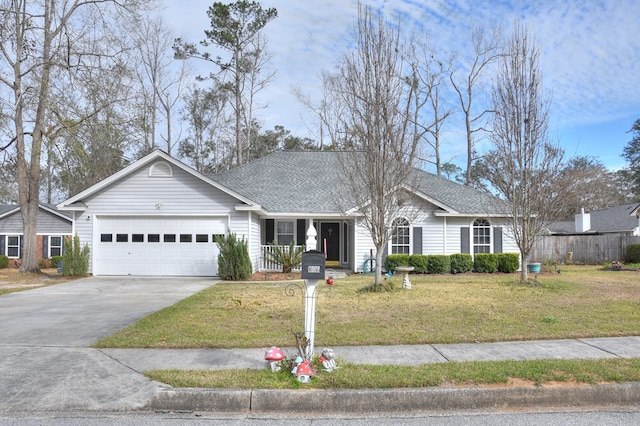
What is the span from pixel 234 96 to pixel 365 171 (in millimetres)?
26215

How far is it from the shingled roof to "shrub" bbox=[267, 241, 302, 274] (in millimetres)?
1602

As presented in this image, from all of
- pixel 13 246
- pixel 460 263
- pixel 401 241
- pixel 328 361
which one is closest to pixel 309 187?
pixel 401 241

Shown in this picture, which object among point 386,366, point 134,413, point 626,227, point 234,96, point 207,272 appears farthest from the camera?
point 234,96

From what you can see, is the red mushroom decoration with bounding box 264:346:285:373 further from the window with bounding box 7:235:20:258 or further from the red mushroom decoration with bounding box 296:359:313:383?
the window with bounding box 7:235:20:258

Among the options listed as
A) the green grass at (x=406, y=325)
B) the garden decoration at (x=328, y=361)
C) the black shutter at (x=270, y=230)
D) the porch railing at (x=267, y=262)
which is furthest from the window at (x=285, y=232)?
the garden decoration at (x=328, y=361)

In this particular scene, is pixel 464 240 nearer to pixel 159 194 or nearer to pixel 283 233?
pixel 283 233

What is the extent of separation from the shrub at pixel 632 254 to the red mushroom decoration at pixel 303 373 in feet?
84.2

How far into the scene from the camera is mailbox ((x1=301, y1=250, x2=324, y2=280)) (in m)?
5.37

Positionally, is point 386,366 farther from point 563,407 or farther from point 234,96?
point 234,96

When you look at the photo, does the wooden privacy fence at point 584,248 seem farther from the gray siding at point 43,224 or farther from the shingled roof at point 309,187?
the gray siding at point 43,224

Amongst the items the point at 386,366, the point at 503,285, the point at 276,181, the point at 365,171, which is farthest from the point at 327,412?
the point at 276,181

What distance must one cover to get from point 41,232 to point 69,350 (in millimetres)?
23928

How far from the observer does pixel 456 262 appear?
18.6 m

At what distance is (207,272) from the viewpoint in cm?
1725
